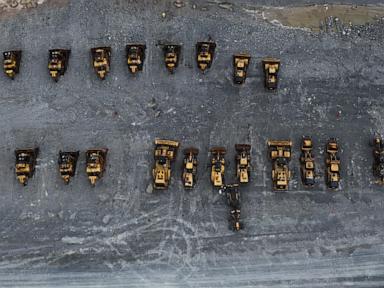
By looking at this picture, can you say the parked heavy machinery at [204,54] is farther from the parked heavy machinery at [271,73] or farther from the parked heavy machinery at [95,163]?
the parked heavy machinery at [95,163]

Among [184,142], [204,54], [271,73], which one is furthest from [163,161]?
[271,73]

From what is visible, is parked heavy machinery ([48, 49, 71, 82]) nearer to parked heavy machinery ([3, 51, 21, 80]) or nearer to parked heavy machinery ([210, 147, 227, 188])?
parked heavy machinery ([3, 51, 21, 80])

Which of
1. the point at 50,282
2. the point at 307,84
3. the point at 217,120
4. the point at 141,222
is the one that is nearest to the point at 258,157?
the point at 217,120

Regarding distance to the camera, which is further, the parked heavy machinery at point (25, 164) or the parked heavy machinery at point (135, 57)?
the parked heavy machinery at point (135, 57)

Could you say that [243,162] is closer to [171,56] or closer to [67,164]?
[171,56]

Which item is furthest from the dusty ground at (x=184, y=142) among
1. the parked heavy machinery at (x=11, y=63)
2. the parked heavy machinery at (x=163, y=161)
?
the parked heavy machinery at (x=163, y=161)

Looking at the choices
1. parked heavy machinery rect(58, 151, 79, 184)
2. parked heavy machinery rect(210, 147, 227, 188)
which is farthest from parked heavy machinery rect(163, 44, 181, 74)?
parked heavy machinery rect(58, 151, 79, 184)
